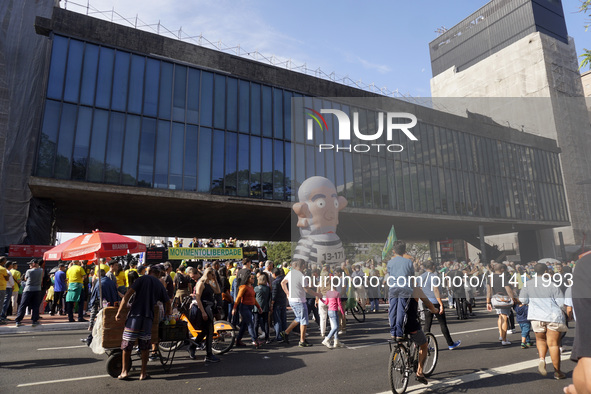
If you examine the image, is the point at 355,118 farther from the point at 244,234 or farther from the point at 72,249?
the point at 72,249

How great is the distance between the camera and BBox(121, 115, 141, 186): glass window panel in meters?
22.4

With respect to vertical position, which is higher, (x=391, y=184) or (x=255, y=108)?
(x=255, y=108)

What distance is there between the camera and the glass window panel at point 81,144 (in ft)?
69.6

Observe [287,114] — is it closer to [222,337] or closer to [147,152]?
[147,152]

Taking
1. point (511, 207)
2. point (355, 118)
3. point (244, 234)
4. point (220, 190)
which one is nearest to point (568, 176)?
point (511, 207)

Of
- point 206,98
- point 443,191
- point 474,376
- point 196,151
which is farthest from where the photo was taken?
point 443,191

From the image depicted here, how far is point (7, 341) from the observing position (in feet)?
31.0

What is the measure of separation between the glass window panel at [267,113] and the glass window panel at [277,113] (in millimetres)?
337

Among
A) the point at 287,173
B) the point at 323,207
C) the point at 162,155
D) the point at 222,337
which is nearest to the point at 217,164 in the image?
the point at 162,155

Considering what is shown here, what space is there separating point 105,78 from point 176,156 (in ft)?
21.1

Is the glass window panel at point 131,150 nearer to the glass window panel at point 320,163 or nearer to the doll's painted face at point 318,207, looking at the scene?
the doll's painted face at point 318,207

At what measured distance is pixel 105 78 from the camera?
74.8ft

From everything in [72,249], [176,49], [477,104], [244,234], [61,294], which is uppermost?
[477,104]

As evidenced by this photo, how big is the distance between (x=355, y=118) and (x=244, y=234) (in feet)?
54.1
